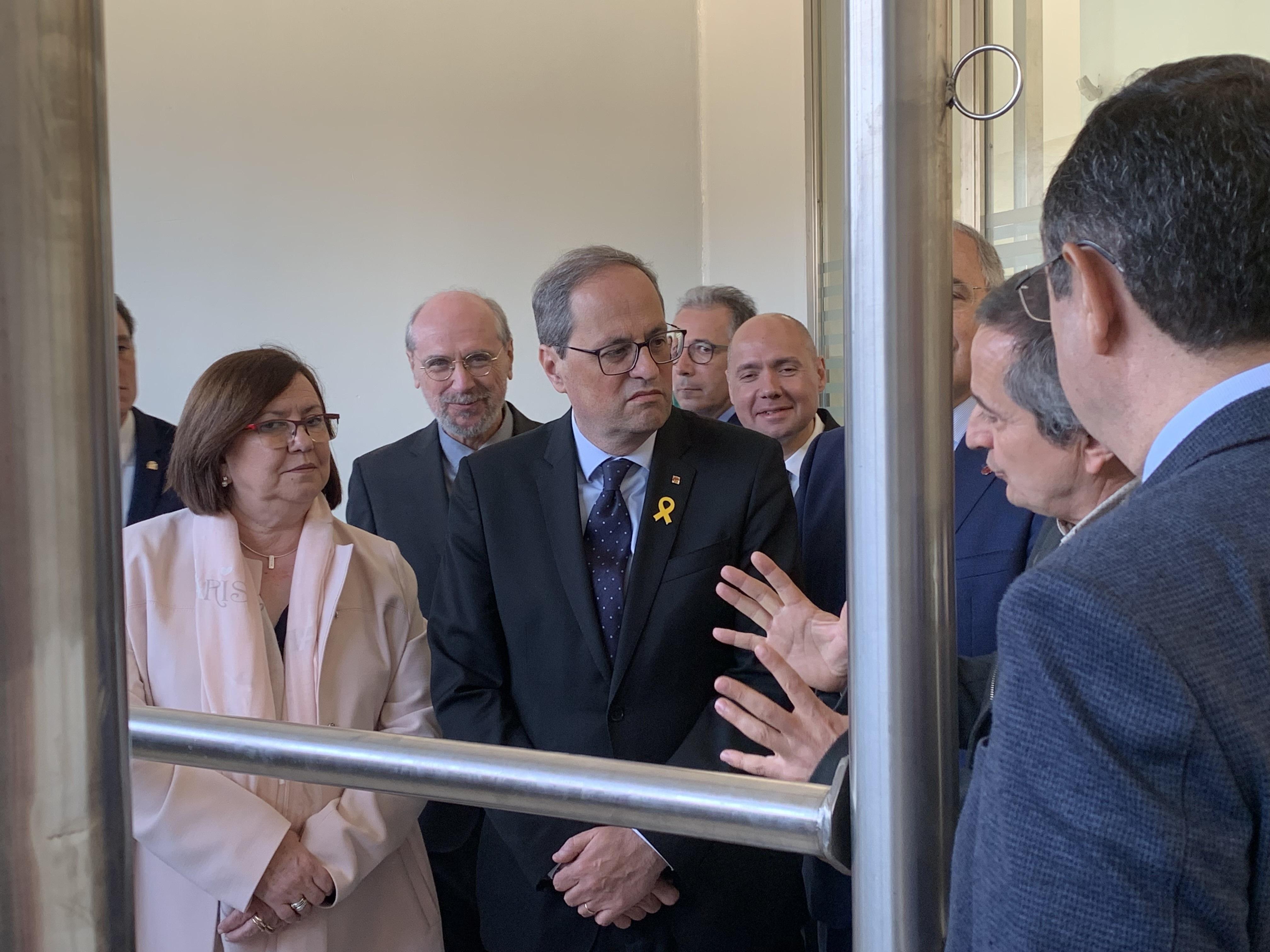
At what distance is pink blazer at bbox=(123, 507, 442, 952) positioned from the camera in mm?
2186

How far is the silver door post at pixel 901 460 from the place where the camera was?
2.19ft

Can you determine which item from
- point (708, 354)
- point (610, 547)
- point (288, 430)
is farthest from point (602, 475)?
point (708, 354)

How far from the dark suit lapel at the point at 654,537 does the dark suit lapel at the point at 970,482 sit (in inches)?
20.9

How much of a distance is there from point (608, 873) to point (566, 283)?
1.29m

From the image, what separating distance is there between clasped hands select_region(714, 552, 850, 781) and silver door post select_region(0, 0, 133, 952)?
3.02ft

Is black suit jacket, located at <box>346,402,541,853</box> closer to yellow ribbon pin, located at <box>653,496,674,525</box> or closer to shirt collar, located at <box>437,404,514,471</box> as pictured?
shirt collar, located at <box>437,404,514,471</box>

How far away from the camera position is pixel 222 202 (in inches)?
223

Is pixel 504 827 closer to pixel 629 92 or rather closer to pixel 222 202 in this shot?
pixel 222 202

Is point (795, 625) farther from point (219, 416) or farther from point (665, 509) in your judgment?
point (219, 416)

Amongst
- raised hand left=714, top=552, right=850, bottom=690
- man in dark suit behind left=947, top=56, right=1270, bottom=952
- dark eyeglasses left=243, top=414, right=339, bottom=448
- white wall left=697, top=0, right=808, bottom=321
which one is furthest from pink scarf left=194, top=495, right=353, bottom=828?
white wall left=697, top=0, right=808, bottom=321

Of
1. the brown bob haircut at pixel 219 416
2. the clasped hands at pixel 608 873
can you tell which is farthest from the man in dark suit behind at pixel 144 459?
the clasped hands at pixel 608 873

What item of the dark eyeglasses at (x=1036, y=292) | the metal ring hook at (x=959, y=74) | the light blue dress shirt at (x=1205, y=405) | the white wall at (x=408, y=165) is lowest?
the light blue dress shirt at (x=1205, y=405)

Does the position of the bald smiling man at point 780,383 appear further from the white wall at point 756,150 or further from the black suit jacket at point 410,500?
the white wall at point 756,150

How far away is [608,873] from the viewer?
2.19 metres
